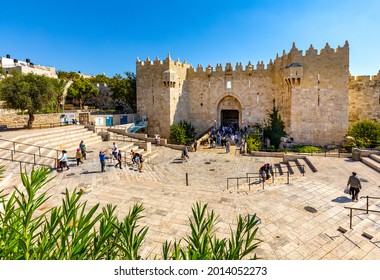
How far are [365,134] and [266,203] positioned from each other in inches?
558

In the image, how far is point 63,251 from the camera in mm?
1793

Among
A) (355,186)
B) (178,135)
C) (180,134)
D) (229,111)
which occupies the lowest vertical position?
(355,186)

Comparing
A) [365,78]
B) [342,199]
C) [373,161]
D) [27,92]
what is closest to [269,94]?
[365,78]

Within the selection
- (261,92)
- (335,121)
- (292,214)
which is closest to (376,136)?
(335,121)

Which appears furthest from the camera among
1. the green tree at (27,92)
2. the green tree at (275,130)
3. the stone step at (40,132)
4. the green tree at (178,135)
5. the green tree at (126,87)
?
the green tree at (126,87)

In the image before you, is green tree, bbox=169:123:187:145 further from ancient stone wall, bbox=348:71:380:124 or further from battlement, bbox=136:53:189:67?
ancient stone wall, bbox=348:71:380:124

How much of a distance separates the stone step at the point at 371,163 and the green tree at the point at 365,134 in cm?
333

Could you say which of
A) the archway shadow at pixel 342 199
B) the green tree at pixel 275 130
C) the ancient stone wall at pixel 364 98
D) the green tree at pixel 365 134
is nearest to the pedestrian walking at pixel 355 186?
the archway shadow at pixel 342 199

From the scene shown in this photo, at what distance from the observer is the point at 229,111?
28.2 meters

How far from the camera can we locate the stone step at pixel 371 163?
11.1 meters

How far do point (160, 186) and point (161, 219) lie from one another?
11.6 feet

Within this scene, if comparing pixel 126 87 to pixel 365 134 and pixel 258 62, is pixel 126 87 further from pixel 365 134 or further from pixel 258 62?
pixel 365 134

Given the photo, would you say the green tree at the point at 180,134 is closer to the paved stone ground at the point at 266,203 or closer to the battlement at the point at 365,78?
the paved stone ground at the point at 266,203

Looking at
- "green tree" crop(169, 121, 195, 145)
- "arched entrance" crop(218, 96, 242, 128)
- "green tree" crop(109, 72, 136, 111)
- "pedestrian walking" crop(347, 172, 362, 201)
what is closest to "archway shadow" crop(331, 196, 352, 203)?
"pedestrian walking" crop(347, 172, 362, 201)
